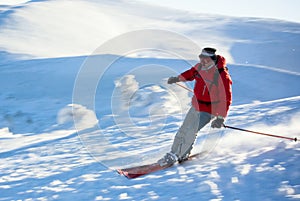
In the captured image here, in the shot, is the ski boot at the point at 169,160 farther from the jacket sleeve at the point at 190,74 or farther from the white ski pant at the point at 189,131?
the jacket sleeve at the point at 190,74

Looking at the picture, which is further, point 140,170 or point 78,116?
point 78,116

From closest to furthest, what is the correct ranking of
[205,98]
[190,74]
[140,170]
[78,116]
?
[205,98] → [140,170] → [190,74] → [78,116]

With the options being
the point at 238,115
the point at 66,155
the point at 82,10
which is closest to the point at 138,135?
the point at 66,155

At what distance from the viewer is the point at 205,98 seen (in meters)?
5.15

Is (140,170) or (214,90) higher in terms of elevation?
(214,90)

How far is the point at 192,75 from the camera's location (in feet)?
17.8

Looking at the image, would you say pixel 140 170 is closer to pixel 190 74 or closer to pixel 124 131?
pixel 190 74

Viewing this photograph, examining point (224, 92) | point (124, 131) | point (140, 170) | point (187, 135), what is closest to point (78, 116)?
point (124, 131)

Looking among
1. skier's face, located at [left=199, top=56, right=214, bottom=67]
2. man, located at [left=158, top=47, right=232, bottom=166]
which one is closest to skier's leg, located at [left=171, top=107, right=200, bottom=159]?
man, located at [left=158, top=47, right=232, bottom=166]

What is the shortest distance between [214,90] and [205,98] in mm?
227

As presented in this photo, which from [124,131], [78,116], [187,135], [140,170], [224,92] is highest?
[78,116]

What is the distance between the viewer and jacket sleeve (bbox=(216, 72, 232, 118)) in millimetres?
4879

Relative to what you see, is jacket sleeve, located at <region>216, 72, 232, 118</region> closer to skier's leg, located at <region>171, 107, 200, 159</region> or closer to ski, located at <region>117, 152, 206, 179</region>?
skier's leg, located at <region>171, 107, 200, 159</region>

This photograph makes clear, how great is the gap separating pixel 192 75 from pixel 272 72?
72.2 ft
